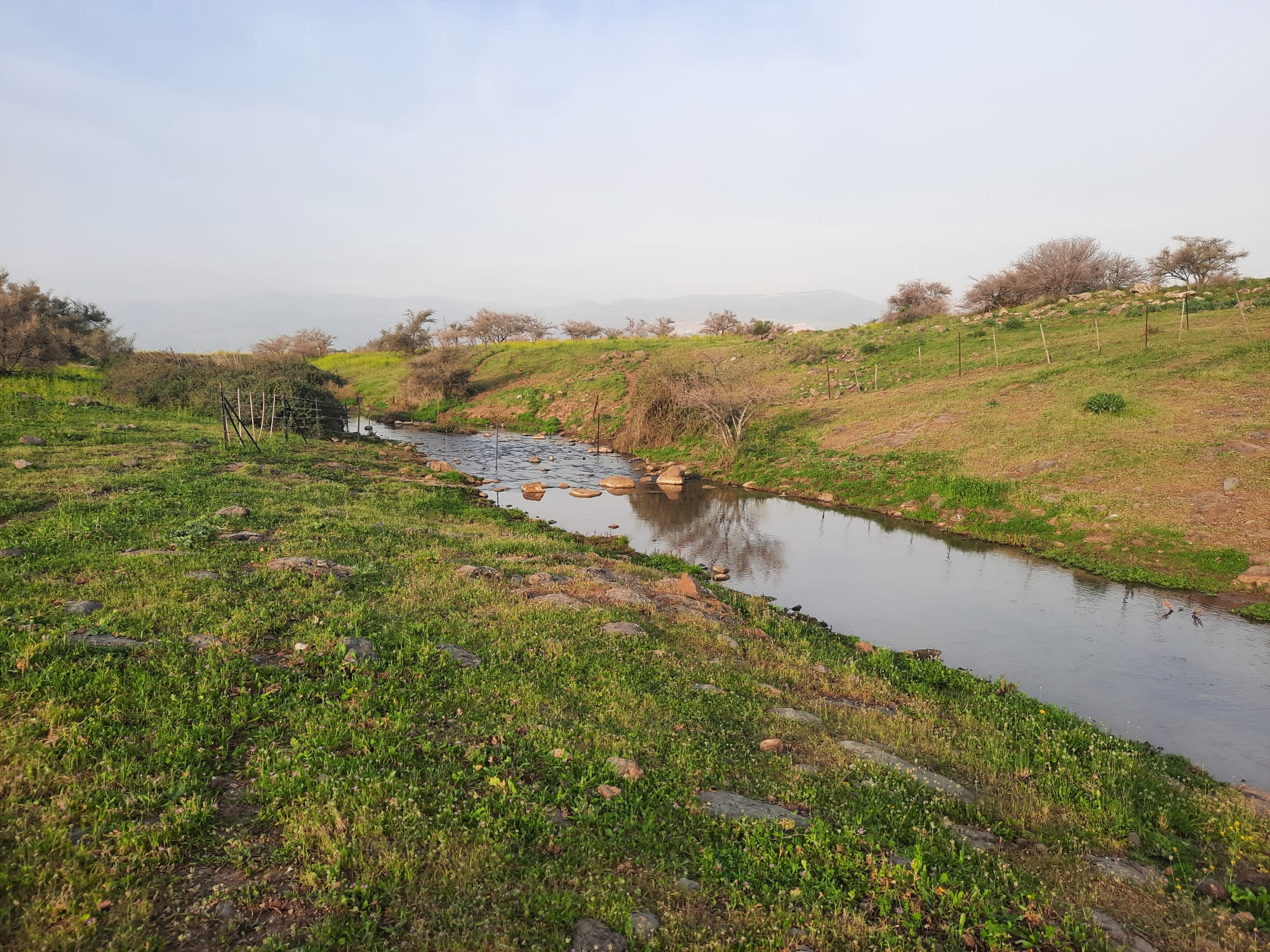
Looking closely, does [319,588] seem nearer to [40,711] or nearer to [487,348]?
[40,711]

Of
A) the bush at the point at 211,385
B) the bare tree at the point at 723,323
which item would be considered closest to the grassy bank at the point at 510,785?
the bush at the point at 211,385

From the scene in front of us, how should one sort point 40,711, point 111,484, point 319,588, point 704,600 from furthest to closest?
point 111,484 → point 704,600 → point 319,588 → point 40,711

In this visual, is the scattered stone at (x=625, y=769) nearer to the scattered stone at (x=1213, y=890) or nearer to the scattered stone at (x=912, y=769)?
the scattered stone at (x=912, y=769)

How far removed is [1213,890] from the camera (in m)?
5.06

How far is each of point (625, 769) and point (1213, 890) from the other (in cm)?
509

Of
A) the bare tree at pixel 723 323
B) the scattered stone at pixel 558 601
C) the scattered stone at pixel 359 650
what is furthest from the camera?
the bare tree at pixel 723 323

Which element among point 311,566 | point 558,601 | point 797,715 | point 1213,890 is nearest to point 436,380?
point 311,566

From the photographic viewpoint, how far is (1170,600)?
14.5m

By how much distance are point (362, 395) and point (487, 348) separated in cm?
1395

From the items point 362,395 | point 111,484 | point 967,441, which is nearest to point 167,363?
point 362,395

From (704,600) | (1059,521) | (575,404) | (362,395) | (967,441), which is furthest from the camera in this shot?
(362,395)

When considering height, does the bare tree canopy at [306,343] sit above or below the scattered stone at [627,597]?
above

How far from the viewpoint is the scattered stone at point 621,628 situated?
995 cm

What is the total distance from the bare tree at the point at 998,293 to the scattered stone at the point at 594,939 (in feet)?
175
